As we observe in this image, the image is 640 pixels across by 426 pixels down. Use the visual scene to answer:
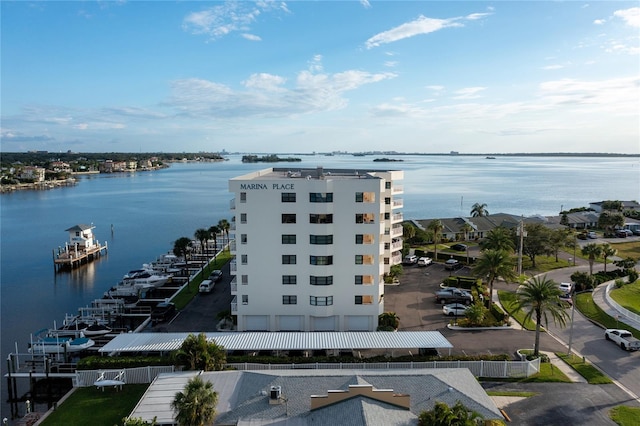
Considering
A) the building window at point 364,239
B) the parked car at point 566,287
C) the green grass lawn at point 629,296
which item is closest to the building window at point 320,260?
the building window at point 364,239

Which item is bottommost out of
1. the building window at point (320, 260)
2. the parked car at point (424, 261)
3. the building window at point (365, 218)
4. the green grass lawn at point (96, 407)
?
the green grass lawn at point (96, 407)

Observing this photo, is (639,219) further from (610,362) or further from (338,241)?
(338,241)

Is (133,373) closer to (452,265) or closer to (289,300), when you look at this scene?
(289,300)

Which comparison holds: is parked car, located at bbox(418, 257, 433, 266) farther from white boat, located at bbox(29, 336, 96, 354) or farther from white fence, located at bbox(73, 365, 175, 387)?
white boat, located at bbox(29, 336, 96, 354)

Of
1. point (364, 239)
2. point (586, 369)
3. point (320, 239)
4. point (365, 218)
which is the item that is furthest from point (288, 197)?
point (586, 369)

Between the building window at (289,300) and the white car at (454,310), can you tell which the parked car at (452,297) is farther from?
the building window at (289,300)


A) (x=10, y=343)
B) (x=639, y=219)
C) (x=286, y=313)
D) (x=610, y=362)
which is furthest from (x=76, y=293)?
(x=639, y=219)

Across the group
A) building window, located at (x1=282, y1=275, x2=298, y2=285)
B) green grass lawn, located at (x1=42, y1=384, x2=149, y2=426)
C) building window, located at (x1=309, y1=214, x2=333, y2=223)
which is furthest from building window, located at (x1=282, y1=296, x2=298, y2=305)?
green grass lawn, located at (x1=42, y1=384, x2=149, y2=426)
